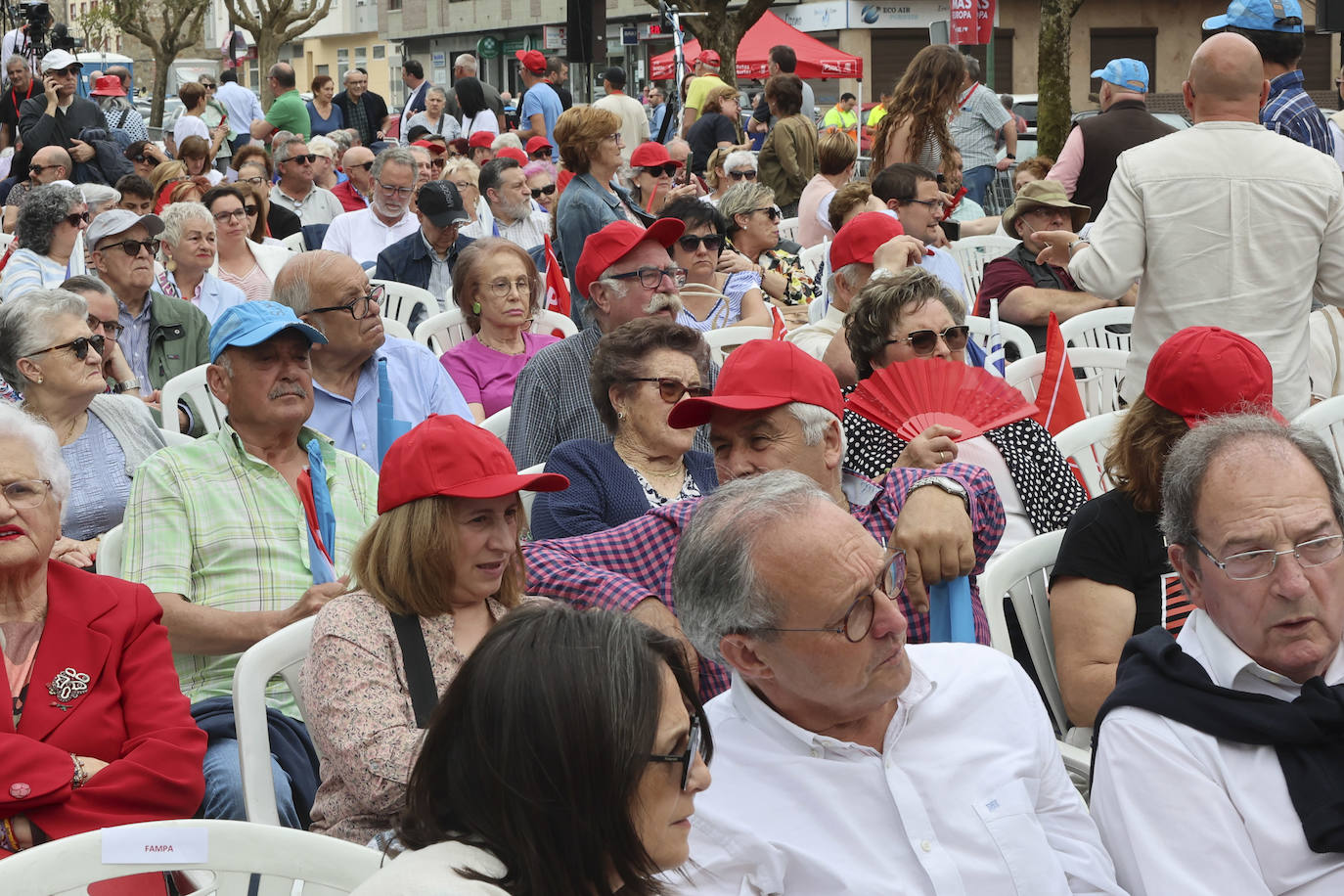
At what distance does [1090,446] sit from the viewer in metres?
4.08

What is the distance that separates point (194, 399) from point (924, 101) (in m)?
4.38

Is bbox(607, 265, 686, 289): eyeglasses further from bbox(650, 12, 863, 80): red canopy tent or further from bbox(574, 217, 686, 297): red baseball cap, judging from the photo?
bbox(650, 12, 863, 80): red canopy tent

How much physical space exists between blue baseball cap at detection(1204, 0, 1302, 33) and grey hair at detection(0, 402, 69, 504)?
4.89 meters

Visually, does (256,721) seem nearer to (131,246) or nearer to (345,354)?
(345,354)

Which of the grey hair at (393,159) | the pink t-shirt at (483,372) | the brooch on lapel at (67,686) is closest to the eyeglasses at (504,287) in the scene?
the pink t-shirt at (483,372)

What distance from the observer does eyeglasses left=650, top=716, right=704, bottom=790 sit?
5.60 ft

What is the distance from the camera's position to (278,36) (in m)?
37.4

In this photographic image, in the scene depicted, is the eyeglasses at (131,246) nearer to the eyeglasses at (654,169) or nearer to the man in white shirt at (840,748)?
the man in white shirt at (840,748)

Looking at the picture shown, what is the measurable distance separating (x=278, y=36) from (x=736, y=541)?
37984mm

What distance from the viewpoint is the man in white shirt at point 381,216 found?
8664 millimetres

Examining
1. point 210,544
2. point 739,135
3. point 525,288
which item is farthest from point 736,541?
point 739,135

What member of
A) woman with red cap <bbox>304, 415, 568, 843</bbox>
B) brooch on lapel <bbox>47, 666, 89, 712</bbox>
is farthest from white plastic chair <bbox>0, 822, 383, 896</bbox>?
brooch on lapel <bbox>47, 666, 89, 712</bbox>

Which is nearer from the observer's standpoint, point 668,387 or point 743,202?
point 668,387

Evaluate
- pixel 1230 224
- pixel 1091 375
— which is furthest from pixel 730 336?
pixel 1230 224
